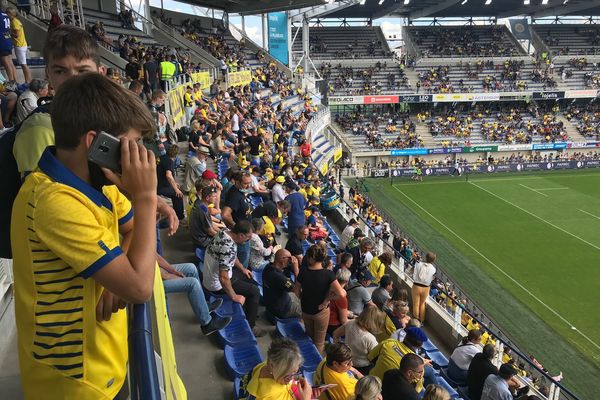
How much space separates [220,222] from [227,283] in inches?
64.5

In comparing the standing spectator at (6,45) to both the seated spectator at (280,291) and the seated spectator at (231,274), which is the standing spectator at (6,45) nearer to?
the seated spectator at (231,274)

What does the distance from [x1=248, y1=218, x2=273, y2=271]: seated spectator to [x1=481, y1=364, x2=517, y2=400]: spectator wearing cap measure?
3.28 metres

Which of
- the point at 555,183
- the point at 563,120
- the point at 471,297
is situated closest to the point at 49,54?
the point at 471,297

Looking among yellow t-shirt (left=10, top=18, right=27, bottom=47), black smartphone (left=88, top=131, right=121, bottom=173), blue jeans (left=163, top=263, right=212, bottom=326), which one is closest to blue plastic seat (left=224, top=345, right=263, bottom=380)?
blue jeans (left=163, top=263, right=212, bottom=326)

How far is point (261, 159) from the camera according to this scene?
40.0 ft

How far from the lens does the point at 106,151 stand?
1343mm

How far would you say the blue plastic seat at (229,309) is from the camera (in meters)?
5.39

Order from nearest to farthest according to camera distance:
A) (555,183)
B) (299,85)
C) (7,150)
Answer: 1. (7,150)
2. (555,183)
3. (299,85)

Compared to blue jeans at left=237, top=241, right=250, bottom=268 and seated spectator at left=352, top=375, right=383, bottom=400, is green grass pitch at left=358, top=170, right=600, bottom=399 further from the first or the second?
seated spectator at left=352, top=375, right=383, bottom=400

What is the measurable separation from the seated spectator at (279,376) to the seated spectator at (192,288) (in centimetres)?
108

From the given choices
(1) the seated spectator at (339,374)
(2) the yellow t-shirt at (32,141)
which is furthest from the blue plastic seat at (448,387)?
(2) the yellow t-shirt at (32,141)

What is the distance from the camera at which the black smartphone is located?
4.35 feet

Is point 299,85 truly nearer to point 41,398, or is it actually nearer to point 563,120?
point 563,120

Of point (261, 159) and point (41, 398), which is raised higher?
point (41, 398)
